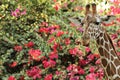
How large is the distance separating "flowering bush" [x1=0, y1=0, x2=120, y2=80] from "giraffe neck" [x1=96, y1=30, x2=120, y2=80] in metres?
0.93

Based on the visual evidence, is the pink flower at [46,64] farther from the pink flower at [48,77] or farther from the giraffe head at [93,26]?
the giraffe head at [93,26]

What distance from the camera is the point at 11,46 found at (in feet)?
24.2

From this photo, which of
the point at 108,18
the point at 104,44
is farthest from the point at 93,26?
the point at 104,44

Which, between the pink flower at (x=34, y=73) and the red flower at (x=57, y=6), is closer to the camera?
the pink flower at (x=34, y=73)

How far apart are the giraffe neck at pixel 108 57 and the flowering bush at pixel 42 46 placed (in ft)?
3.06

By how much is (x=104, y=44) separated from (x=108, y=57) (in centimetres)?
21

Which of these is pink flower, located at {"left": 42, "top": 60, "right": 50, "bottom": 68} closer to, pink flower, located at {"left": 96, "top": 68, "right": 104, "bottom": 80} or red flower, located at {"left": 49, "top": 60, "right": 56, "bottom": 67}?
red flower, located at {"left": 49, "top": 60, "right": 56, "bottom": 67}

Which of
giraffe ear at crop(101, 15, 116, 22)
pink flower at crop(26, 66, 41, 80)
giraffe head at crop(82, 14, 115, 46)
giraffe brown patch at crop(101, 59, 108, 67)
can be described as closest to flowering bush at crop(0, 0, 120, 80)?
pink flower at crop(26, 66, 41, 80)

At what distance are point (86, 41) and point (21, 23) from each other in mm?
2305

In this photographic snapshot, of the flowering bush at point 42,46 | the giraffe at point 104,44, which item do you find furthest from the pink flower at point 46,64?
the giraffe at point 104,44

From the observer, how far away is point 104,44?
18.9ft

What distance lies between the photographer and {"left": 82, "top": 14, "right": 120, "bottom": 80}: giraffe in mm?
5633

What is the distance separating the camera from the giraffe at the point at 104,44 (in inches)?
222

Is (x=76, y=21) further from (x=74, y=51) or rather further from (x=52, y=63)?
(x=52, y=63)
